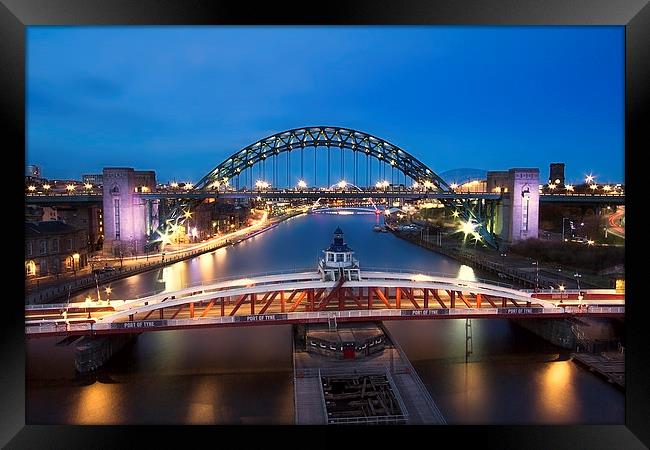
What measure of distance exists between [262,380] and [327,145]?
618 inches

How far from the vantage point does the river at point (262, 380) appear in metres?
4.63

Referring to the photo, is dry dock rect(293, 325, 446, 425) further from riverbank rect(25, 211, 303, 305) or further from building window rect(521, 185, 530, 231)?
building window rect(521, 185, 530, 231)

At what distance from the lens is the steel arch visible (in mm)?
19734

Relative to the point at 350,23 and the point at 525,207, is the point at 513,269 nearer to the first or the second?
the point at 525,207

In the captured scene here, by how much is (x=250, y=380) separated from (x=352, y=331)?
4.28 feet

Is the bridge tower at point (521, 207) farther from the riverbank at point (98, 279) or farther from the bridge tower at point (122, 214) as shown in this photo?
the bridge tower at point (122, 214)

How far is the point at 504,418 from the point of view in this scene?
4.60 metres

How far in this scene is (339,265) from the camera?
634 centimetres

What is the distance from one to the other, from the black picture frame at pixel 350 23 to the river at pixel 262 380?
2129 millimetres

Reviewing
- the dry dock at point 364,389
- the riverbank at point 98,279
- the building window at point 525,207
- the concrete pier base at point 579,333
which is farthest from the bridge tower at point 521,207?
the dry dock at point 364,389

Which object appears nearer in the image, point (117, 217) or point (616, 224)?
point (117, 217)

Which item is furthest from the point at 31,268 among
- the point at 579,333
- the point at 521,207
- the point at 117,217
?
the point at 521,207
